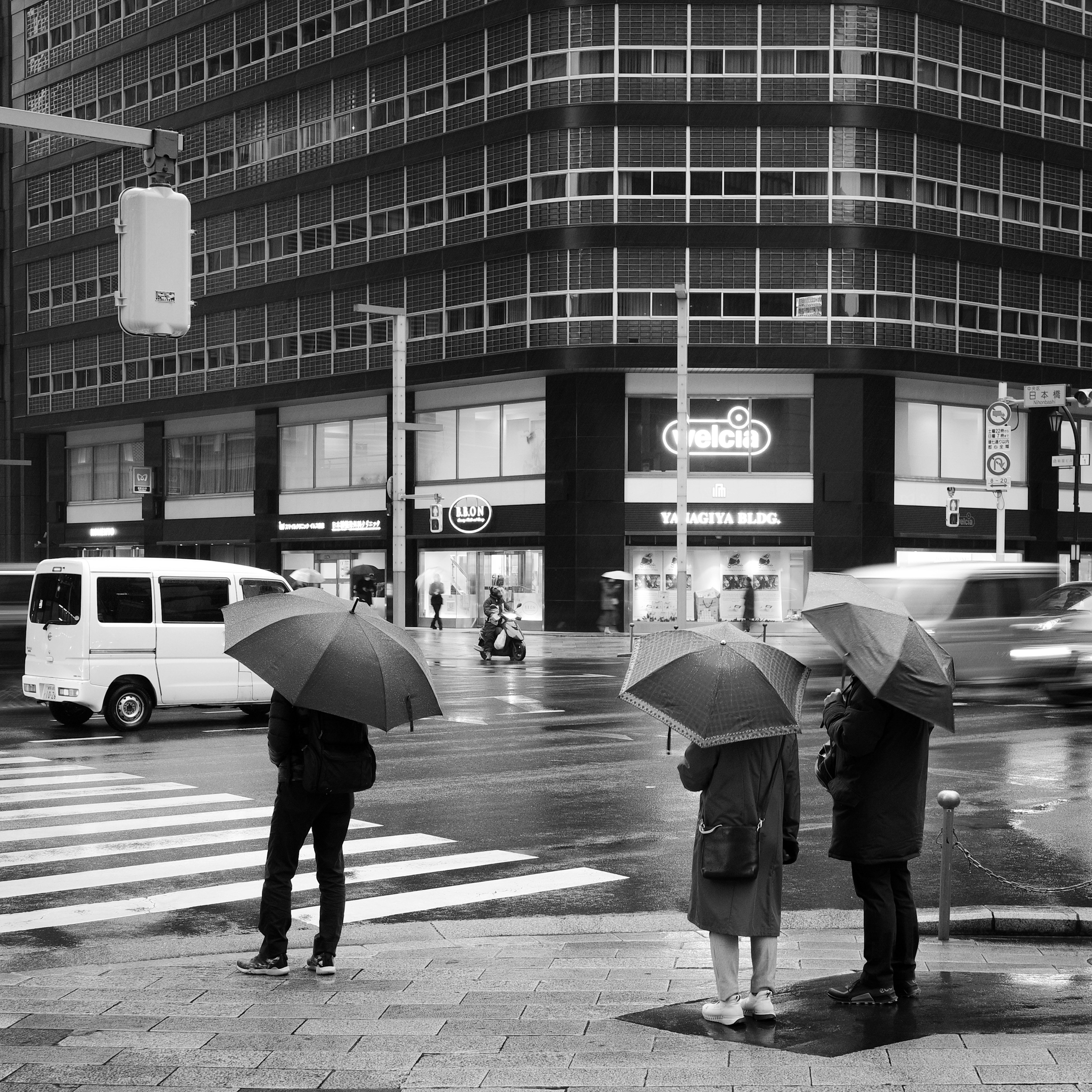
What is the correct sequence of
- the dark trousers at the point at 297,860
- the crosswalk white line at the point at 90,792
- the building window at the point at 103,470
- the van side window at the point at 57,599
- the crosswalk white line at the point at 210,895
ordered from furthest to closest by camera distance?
the building window at the point at 103,470 < the van side window at the point at 57,599 < the crosswalk white line at the point at 90,792 < the crosswalk white line at the point at 210,895 < the dark trousers at the point at 297,860

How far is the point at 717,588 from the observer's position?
46.1m

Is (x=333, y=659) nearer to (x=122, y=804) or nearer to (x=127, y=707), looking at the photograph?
(x=122, y=804)

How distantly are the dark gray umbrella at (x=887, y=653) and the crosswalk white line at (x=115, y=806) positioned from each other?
7386 mm

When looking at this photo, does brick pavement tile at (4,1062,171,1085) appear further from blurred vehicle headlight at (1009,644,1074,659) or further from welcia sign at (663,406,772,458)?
welcia sign at (663,406,772,458)

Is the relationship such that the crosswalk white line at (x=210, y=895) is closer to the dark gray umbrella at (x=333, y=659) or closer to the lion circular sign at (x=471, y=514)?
the dark gray umbrella at (x=333, y=659)

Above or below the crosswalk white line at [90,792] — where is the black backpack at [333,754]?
above

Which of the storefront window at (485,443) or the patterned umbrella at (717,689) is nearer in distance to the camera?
the patterned umbrella at (717,689)

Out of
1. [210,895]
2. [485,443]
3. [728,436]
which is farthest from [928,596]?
[485,443]

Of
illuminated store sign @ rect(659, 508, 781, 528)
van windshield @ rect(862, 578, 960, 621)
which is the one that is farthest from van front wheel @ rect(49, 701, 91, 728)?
illuminated store sign @ rect(659, 508, 781, 528)

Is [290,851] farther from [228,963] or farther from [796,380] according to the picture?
[796,380]

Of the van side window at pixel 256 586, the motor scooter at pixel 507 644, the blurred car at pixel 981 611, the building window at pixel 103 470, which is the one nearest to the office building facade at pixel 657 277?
the building window at pixel 103 470

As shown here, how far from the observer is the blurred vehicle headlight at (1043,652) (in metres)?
21.9

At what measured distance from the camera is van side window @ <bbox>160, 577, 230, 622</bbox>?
19.1 meters

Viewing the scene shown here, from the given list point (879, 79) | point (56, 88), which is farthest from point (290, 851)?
point (56, 88)
